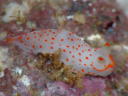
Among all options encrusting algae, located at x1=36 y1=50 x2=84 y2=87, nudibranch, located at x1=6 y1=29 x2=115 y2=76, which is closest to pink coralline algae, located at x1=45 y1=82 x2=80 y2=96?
encrusting algae, located at x1=36 y1=50 x2=84 y2=87

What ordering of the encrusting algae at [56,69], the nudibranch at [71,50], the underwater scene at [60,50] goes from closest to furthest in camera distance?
1. the underwater scene at [60,50]
2. the encrusting algae at [56,69]
3. the nudibranch at [71,50]

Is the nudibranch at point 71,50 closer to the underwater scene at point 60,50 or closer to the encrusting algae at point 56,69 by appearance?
the underwater scene at point 60,50

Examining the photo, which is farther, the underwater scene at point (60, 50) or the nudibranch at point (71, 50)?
the nudibranch at point (71, 50)

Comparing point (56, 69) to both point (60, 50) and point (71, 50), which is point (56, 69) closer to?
point (60, 50)

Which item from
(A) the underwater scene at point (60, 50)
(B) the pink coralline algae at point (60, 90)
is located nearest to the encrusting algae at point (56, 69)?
(A) the underwater scene at point (60, 50)

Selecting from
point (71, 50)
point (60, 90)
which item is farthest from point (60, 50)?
point (60, 90)

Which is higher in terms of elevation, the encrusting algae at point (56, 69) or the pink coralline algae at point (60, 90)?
the encrusting algae at point (56, 69)

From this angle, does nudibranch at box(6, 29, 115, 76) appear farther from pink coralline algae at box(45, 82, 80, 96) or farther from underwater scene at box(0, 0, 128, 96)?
pink coralline algae at box(45, 82, 80, 96)
